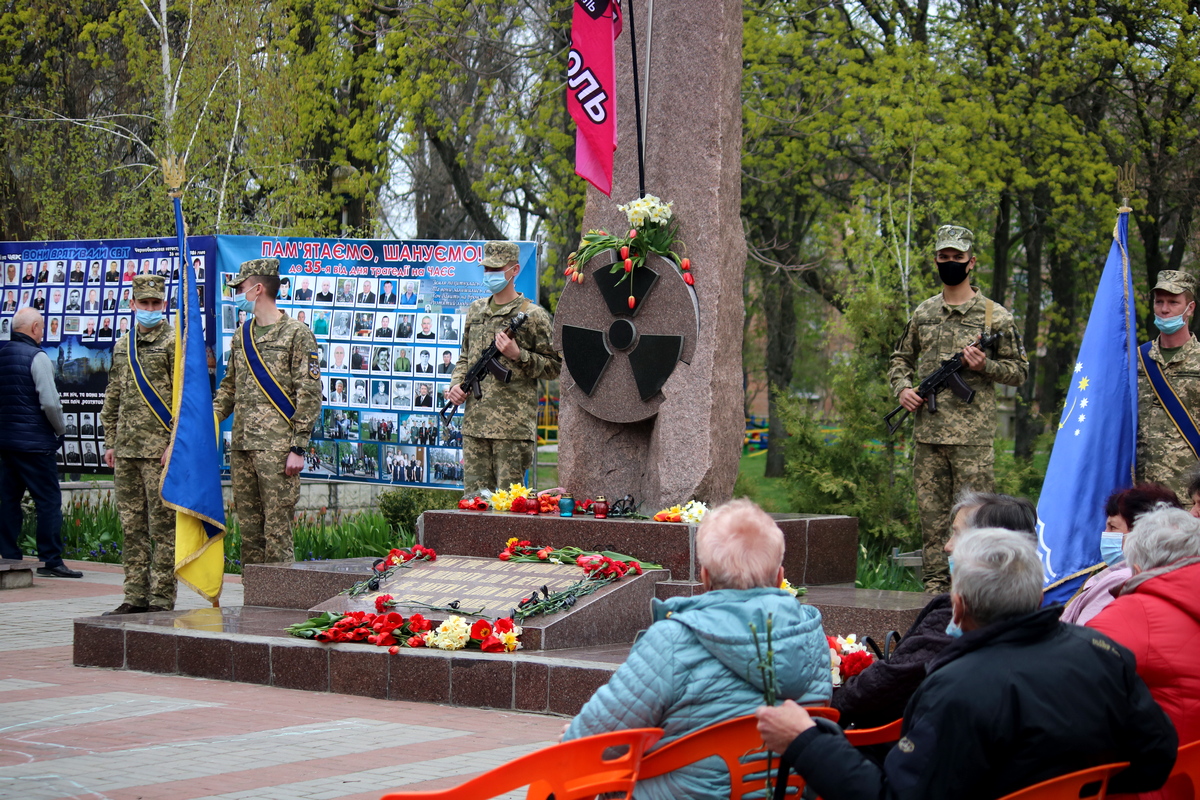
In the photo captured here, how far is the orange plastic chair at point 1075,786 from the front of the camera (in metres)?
2.79

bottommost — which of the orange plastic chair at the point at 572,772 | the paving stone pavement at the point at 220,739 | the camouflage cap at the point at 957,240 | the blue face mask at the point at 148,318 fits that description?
the paving stone pavement at the point at 220,739

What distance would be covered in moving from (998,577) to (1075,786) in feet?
1.56

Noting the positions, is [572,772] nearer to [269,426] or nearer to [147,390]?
[269,426]

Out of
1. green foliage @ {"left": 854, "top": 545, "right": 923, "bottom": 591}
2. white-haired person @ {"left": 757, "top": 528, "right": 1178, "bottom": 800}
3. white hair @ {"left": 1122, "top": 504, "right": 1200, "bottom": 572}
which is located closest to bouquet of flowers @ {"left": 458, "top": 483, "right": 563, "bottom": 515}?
green foliage @ {"left": 854, "top": 545, "right": 923, "bottom": 591}

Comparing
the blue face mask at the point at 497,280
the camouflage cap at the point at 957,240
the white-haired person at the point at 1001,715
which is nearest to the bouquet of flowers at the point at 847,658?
the white-haired person at the point at 1001,715

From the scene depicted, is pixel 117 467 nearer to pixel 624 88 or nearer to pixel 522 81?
pixel 624 88

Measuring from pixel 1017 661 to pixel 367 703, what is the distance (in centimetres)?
437

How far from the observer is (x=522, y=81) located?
869 inches

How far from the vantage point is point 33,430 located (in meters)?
11.9

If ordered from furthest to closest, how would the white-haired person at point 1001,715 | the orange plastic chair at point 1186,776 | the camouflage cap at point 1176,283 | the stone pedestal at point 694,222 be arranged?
the stone pedestal at point 694,222 → the camouflage cap at point 1176,283 → the orange plastic chair at point 1186,776 → the white-haired person at point 1001,715

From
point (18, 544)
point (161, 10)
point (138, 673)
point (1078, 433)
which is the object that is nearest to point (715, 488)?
point (1078, 433)

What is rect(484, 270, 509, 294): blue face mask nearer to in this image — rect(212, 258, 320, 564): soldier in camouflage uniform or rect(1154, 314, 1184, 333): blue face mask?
rect(212, 258, 320, 564): soldier in camouflage uniform

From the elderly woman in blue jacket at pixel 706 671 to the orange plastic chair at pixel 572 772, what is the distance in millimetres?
78

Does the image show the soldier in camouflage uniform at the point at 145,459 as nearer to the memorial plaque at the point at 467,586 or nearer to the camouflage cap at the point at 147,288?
the camouflage cap at the point at 147,288
